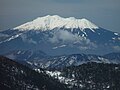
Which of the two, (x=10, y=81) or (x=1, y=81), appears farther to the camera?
(x=10, y=81)

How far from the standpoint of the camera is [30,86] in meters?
200

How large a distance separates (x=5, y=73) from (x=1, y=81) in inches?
910

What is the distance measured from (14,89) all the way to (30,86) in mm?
18357

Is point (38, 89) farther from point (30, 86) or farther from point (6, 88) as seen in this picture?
point (6, 88)

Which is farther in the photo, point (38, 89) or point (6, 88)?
point (38, 89)

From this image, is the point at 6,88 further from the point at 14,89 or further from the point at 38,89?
the point at 38,89

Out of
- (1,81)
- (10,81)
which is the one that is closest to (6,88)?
(1,81)

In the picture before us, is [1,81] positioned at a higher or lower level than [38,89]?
higher

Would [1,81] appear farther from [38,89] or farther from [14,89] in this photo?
[38,89]

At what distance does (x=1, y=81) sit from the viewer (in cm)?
17688

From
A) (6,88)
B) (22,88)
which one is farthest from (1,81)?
(22,88)

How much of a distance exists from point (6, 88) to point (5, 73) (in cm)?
2803

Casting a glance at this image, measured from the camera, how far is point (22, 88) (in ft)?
632

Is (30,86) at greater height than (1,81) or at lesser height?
lesser
